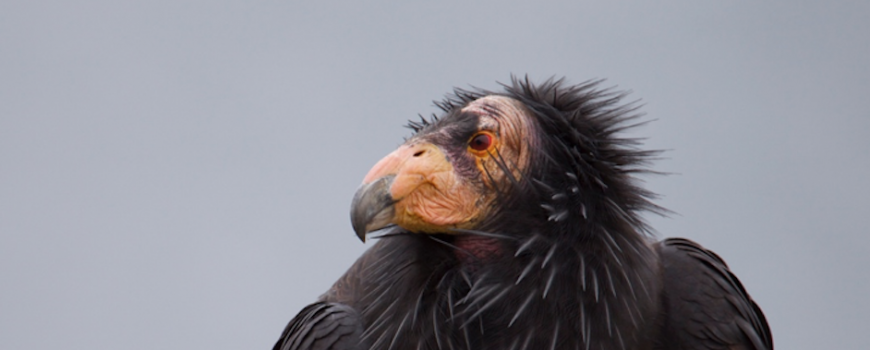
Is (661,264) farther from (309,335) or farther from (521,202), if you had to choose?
(309,335)

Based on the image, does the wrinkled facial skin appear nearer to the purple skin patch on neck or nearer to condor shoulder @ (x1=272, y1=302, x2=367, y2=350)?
the purple skin patch on neck

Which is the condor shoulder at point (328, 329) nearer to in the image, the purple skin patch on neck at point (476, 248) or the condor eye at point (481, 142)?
the purple skin patch on neck at point (476, 248)

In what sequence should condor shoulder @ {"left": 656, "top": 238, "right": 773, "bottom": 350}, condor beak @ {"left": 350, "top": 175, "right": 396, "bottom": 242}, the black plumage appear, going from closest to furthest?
condor beak @ {"left": 350, "top": 175, "right": 396, "bottom": 242}
the black plumage
condor shoulder @ {"left": 656, "top": 238, "right": 773, "bottom": 350}

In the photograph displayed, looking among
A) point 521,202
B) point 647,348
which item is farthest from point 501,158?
point 647,348

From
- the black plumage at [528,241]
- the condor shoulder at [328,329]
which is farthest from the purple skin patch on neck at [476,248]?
the condor shoulder at [328,329]

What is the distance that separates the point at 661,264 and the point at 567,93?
0.71 metres

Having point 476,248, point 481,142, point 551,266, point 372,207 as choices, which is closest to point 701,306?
point 551,266

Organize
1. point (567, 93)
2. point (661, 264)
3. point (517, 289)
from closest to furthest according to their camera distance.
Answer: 1. point (517, 289)
2. point (567, 93)
3. point (661, 264)

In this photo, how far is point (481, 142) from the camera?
112 inches

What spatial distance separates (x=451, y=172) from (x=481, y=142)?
150 millimetres

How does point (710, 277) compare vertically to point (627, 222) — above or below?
below

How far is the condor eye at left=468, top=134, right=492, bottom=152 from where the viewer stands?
9.32 ft

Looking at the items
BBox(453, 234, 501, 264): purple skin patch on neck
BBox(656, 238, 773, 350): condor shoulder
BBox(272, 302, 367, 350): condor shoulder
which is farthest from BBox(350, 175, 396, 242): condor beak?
BBox(656, 238, 773, 350): condor shoulder

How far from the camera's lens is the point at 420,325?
288cm
